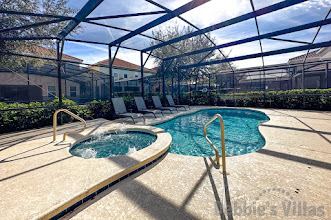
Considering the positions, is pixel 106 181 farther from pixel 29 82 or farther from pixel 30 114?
pixel 29 82

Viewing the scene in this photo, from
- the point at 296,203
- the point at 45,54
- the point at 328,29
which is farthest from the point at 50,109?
the point at 328,29

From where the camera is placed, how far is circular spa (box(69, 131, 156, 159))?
3.64 meters

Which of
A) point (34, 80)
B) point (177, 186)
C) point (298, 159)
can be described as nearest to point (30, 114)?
point (177, 186)

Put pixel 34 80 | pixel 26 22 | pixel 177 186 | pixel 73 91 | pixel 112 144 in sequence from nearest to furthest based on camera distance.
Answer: pixel 177 186
pixel 112 144
pixel 26 22
pixel 34 80
pixel 73 91

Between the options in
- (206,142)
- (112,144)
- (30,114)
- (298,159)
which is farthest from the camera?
(30,114)

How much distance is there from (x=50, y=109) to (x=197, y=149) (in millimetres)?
5705

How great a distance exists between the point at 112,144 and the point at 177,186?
2755 millimetres

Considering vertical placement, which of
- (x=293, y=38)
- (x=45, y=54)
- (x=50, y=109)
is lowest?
(x=50, y=109)

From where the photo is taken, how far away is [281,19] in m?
6.08

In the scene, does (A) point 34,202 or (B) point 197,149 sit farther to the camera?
(B) point 197,149

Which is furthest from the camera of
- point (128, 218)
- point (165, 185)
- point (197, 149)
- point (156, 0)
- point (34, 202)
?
point (156, 0)

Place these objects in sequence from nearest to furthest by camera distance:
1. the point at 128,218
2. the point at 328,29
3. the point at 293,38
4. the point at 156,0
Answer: the point at 128,218
the point at 156,0
the point at 328,29
the point at 293,38

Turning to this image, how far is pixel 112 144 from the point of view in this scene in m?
4.18

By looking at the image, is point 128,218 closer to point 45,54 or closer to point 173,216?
point 173,216
